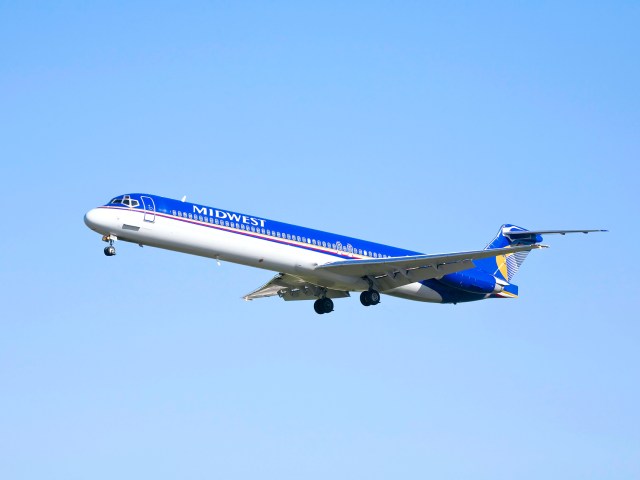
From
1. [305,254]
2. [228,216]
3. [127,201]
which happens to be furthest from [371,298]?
[127,201]

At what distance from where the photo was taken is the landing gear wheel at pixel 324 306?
1780 inches

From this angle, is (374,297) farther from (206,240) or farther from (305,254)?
(206,240)

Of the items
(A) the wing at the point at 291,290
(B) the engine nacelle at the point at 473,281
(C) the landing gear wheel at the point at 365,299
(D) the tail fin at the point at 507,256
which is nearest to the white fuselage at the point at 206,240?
(C) the landing gear wheel at the point at 365,299

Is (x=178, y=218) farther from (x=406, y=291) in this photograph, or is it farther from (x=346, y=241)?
(x=406, y=291)

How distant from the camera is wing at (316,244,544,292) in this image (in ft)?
136

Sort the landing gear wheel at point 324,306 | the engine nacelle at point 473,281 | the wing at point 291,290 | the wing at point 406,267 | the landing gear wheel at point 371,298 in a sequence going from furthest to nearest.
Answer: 1. the engine nacelle at point 473,281
2. the landing gear wheel at point 324,306
3. the wing at point 291,290
4. the landing gear wheel at point 371,298
5. the wing at point 406,267

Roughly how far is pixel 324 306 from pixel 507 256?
8.68m

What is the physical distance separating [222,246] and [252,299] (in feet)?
25.8

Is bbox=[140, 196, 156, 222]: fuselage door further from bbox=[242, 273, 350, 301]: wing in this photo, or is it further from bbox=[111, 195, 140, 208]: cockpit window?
bbox=[242, 273, 350, 301]: wing

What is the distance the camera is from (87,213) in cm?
3866

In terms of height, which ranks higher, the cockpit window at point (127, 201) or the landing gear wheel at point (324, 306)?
the cockpit window at point (127, 201)

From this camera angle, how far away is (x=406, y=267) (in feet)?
139

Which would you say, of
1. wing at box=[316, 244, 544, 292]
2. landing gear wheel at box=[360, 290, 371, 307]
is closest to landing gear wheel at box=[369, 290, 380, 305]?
landing gear wheel at box=[360, 290, 371, 307]

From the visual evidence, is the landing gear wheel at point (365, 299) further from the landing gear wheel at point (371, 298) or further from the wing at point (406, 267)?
the wing at point (406, 267)
